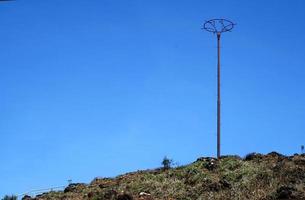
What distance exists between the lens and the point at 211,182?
97.6 feet

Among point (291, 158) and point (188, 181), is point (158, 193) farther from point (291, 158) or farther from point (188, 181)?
point (291, 158)

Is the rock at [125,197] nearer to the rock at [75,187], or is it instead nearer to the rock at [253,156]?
the rock at [75,187]

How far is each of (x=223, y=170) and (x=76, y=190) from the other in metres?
8.07

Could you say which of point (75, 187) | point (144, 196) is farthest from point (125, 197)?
point (75, 187)

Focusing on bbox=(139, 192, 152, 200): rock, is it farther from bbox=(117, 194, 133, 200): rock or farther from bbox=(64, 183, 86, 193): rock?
bbox=(64, 183, 86, 193): rock

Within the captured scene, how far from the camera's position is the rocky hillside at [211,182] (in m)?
26.9

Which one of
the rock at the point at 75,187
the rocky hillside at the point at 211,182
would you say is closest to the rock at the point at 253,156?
the rocky hillside at the point at 211,182

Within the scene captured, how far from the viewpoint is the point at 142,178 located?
33.7m

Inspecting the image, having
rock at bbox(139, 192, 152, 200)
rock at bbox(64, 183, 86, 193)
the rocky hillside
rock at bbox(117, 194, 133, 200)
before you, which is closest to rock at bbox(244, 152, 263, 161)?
the rocky hillside

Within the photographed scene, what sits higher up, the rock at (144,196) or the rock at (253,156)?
the rock at (253,156)

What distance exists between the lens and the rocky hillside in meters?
26.9

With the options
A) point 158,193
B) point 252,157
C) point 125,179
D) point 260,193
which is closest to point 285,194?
point 260,193

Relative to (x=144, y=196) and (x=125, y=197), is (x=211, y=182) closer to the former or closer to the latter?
(x=144, y=196)

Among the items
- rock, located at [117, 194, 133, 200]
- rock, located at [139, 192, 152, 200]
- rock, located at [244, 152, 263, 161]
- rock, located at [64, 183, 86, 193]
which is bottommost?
rock, located at [117, 194, 133, 200]
